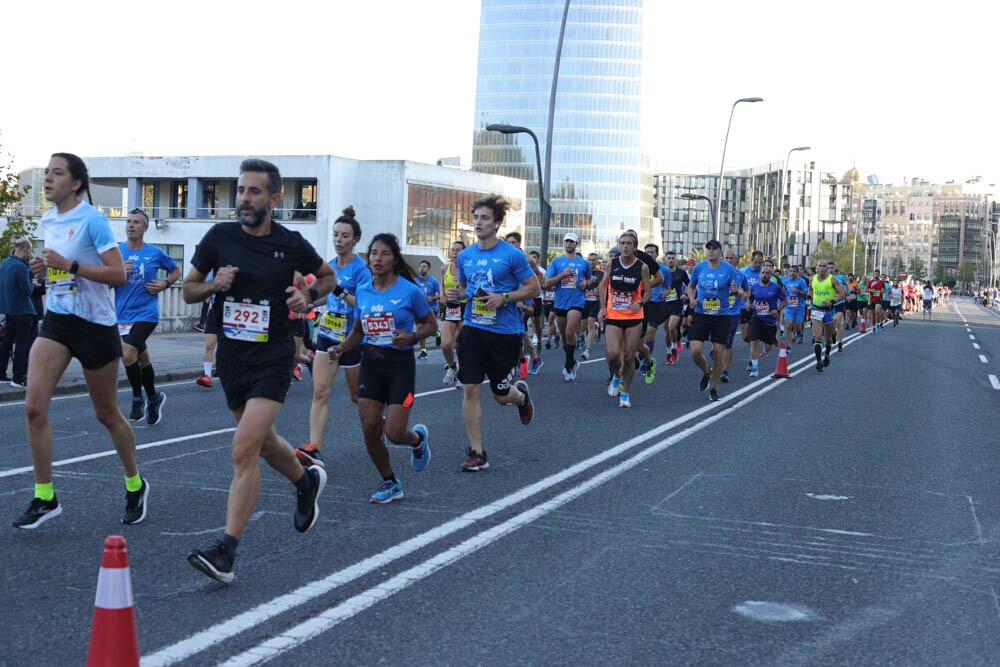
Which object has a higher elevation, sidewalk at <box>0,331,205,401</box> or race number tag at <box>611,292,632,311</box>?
race number tag at <box>611,292,632,311</box>

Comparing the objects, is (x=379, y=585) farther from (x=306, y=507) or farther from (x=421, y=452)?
(x=421, y=452)

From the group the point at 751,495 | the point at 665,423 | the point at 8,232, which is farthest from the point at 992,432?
the point at 8,232

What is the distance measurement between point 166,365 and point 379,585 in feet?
41.9

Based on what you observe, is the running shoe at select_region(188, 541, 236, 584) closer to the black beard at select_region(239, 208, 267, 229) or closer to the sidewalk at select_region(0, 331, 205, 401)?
the black beard at select_region(239, 208, 267, 229)

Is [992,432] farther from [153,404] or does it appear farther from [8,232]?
[8,232]

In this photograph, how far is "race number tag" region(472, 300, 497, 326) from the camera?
338 inches

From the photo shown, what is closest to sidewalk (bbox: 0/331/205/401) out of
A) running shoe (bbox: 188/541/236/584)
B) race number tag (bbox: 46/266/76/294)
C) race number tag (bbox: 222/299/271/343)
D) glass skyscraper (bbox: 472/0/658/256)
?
race number tag (bbox: 46/266/76/294)

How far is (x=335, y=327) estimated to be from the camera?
8445mm

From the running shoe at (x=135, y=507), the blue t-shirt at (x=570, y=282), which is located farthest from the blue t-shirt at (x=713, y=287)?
the running shoe at (x=135, y=507)

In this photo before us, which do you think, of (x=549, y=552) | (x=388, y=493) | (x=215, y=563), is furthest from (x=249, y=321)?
(x=388, y=493)

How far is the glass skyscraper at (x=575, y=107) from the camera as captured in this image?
481ft

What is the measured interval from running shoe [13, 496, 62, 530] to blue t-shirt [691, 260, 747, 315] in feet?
33.3

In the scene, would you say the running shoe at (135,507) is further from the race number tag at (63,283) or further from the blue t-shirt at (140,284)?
the blue t-shirt at (140,284)

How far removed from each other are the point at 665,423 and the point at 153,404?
15.9 feet
